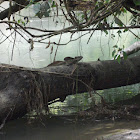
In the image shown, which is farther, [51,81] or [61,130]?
[51,81]

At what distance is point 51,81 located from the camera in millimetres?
2891

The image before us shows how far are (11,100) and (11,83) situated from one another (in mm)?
179

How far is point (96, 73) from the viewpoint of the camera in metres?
3.18

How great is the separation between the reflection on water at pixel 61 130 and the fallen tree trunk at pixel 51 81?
15 centimetres

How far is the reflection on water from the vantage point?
252 cm

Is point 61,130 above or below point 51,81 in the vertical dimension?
below

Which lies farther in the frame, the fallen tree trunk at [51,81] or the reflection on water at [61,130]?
the fallen tree trunk at [51,81]

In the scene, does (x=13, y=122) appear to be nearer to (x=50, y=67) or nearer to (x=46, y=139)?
(x=46, y=139)

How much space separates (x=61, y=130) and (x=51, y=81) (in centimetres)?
54

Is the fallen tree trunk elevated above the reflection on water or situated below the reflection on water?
above

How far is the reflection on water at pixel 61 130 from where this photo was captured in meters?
2.52

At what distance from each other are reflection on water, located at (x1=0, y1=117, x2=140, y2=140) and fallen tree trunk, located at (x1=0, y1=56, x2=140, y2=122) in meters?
0.15

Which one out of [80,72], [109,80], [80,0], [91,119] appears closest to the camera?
[80,0]

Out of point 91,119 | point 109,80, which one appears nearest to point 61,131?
point 91,119
